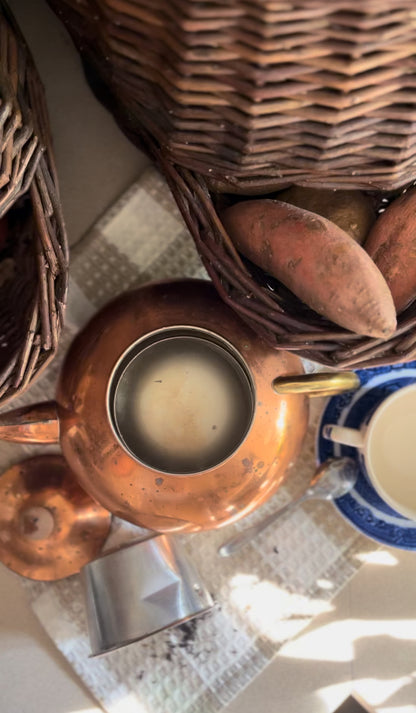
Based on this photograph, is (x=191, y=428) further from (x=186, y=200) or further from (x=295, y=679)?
(x=295, y=679)

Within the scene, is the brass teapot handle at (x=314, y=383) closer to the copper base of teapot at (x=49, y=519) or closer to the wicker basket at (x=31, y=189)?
the wicker basket at (x=31, y=189)

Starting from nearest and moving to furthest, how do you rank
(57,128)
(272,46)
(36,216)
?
1. (272,46)
2. (36,216)
3. (57,128)

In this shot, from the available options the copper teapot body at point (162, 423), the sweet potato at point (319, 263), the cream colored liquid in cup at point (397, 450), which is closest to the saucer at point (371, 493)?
the cream colored liquid in cup at point (397, 450)

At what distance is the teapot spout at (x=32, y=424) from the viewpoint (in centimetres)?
57

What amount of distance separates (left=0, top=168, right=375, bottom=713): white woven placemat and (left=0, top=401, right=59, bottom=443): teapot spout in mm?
136

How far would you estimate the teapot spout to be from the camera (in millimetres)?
572

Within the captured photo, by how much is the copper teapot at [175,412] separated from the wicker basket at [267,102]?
0.20 ft

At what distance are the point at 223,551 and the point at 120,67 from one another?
1.66 feet

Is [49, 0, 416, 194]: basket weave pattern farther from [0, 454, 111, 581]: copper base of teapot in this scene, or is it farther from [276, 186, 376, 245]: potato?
[0, 454, 111, 581]: copper base of teapot

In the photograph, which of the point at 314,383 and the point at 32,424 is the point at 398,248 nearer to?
the point at 314,383

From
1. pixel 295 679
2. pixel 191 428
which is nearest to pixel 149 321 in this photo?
pixel 191 428

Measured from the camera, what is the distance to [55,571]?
0.73m

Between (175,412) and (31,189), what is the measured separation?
0.21 meters

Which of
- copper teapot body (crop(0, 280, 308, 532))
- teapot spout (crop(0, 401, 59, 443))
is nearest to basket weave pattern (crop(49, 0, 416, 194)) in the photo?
copper teapot body (crop(0, 280, 308, 532))
